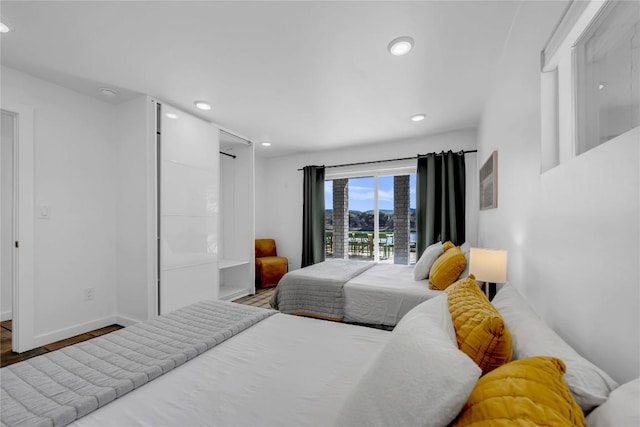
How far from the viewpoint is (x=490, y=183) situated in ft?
8.80

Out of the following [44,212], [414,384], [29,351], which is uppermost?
[44,212]

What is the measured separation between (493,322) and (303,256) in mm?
4266

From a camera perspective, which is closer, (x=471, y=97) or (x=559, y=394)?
(x=559, y=394)

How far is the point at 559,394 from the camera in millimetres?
572

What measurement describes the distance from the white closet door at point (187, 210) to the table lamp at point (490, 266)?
2951 mm

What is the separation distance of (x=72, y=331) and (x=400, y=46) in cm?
398

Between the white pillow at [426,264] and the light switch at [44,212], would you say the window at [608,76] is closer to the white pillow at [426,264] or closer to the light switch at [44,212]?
the white pillow at [426,264]

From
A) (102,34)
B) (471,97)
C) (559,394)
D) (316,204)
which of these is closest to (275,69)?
(102,34)

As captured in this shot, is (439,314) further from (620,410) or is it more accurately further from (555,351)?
(620,410)

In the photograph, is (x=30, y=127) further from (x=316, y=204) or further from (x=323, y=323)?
(x=316, y=204)

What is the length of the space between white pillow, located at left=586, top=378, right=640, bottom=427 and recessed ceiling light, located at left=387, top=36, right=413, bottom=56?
2.07 m

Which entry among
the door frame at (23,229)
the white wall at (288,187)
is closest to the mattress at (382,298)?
the white wall at (288,187)

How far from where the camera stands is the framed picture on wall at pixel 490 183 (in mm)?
2416

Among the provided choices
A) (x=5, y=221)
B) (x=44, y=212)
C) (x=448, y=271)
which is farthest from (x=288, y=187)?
(x=5, y=221)
